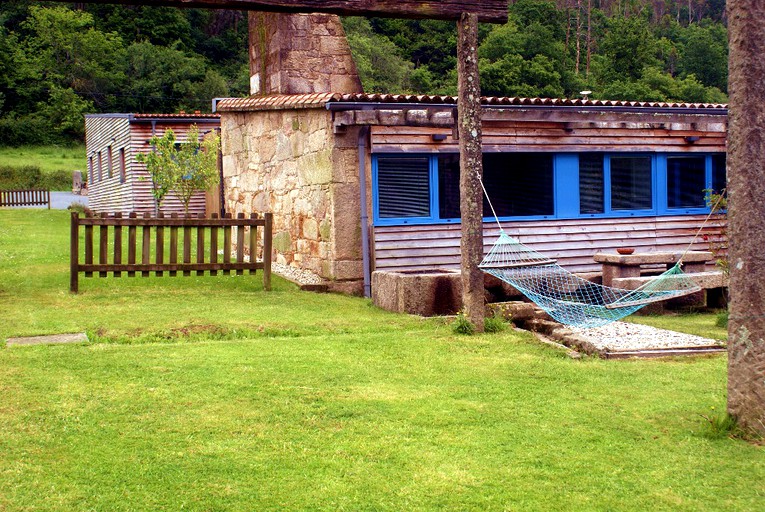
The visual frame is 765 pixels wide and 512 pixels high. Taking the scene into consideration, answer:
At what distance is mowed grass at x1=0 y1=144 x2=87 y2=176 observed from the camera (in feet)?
176

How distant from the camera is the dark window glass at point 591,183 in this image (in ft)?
54.3

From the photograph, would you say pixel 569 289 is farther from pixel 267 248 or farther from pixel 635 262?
pixel 267 248

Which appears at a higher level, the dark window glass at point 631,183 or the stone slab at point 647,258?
the dark window glass at point 631,183

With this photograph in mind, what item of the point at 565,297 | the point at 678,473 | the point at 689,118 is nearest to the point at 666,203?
the point at 689,118

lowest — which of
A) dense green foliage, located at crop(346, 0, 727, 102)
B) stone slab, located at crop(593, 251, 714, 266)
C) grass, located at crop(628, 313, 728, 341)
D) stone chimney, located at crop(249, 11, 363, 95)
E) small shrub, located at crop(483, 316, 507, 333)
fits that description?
grass, located at crop(628, 313, 728, 341)

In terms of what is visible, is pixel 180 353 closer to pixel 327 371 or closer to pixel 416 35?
pixel 327 371

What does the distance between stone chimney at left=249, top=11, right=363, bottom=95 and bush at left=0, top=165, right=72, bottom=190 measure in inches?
1336

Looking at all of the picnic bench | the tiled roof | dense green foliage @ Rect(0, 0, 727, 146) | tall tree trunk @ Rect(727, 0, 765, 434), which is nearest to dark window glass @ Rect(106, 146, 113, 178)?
the tiled roof

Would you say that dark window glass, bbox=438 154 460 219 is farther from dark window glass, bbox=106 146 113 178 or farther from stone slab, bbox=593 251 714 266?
dark window glass, bbox=106 146 113 178

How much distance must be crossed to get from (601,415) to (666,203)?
38.1 feet

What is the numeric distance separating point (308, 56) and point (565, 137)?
18.3 feet

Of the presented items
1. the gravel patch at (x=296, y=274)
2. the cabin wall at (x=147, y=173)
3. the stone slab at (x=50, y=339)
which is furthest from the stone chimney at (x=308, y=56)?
the cabin wall at (x=147, y=173)

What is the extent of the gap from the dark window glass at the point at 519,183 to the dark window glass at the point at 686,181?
266 cm

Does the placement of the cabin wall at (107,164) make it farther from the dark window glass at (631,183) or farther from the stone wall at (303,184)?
the dark window glass at (631,183)
